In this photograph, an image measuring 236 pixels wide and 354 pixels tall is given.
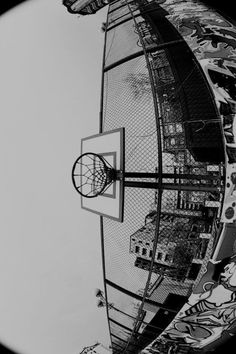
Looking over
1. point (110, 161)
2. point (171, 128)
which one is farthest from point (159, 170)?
point (110, 161)

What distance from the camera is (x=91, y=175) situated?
4.00 metres

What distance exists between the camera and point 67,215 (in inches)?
169

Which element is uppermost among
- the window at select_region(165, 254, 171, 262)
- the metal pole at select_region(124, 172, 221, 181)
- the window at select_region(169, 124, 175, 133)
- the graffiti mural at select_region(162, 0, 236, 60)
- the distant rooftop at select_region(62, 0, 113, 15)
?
the distant rooftop at select_region(62, 0, 113, 15)

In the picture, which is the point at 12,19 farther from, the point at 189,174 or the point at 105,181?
the point at 189,174

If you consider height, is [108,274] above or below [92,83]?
below

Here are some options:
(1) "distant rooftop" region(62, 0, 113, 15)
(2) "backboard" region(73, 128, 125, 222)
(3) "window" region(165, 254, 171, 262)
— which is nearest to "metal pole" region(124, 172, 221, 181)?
(2) "backboard" region(73, 128, 125, 222)

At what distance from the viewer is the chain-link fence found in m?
3.59

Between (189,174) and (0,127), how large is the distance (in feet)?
8.31

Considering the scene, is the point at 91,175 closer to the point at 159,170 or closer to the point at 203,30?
the point at 159,170

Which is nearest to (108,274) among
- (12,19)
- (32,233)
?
(32,233)

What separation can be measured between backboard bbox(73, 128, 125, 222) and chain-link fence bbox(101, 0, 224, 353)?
0.26 ft

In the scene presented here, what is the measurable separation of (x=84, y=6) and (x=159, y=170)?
2.63 m

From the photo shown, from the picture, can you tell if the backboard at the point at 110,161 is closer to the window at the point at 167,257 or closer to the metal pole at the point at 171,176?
the metal pole at the point at 171,176

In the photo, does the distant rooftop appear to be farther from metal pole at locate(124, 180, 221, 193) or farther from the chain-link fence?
metal pole at locate(124, 180, 221, 193)
